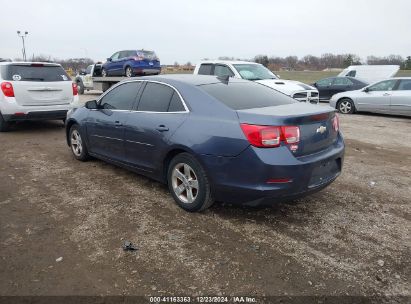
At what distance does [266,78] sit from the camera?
11.3 metres

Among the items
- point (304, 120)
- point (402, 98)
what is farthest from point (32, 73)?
point (402, 98)

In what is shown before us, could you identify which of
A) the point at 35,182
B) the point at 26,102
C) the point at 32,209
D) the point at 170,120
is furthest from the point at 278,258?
the point at 26,102

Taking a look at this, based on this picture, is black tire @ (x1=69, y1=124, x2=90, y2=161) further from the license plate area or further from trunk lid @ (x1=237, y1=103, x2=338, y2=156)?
the license plate area

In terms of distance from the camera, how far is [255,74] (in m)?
11.3

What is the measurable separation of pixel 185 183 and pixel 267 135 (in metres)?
1.17

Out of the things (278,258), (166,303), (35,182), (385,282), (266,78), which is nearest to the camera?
(166,303)

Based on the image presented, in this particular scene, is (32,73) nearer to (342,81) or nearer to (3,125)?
(3,125)

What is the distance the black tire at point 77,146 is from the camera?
20.4 feet

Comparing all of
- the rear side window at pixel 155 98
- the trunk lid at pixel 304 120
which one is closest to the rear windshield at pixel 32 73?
the rear side window at pixel 155 98

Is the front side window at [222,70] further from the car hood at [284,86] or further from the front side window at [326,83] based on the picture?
the front side window at [326,83]

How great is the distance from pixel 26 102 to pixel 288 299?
7675mm

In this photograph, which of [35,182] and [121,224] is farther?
[35,182]

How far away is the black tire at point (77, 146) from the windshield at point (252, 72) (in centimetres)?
577

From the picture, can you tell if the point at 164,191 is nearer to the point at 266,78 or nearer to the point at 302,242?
the point at 302,242
